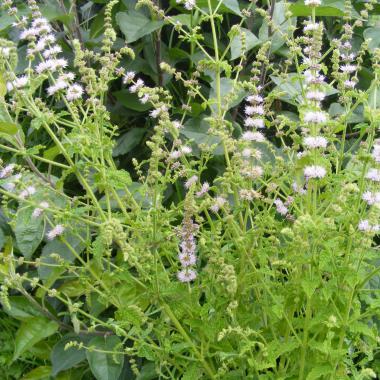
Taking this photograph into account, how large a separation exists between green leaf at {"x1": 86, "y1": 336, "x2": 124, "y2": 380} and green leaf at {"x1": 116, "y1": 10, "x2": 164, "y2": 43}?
0.79 metres

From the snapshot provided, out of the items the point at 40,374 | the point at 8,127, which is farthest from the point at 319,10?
the point at 40,374

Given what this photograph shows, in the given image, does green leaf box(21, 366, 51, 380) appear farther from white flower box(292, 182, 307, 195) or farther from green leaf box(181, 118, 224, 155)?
white flower box(292, 182, 307, 195)

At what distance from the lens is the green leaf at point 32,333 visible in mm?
1700

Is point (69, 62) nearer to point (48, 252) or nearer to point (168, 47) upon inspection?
point (168, 47)

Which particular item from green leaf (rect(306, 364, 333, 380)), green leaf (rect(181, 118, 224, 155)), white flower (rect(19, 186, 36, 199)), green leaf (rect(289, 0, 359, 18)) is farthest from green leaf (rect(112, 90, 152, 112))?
green leaf (rect(306, 364, 333, 380))

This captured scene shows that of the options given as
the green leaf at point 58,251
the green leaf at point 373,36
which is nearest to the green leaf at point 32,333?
the green leaf at point 58,251

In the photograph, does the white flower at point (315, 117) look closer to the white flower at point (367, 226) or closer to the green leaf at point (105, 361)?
the white flower at point (367, 226)

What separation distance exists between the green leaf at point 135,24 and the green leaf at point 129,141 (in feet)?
1.02

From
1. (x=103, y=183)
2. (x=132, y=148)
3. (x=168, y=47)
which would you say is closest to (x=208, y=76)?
(x=168, y=47)

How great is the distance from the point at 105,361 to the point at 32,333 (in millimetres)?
227

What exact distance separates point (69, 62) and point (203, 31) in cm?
45

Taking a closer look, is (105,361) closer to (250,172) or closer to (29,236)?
(29,236)

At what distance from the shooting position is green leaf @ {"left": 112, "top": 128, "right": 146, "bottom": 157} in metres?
1.94

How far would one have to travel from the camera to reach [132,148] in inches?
78.4
